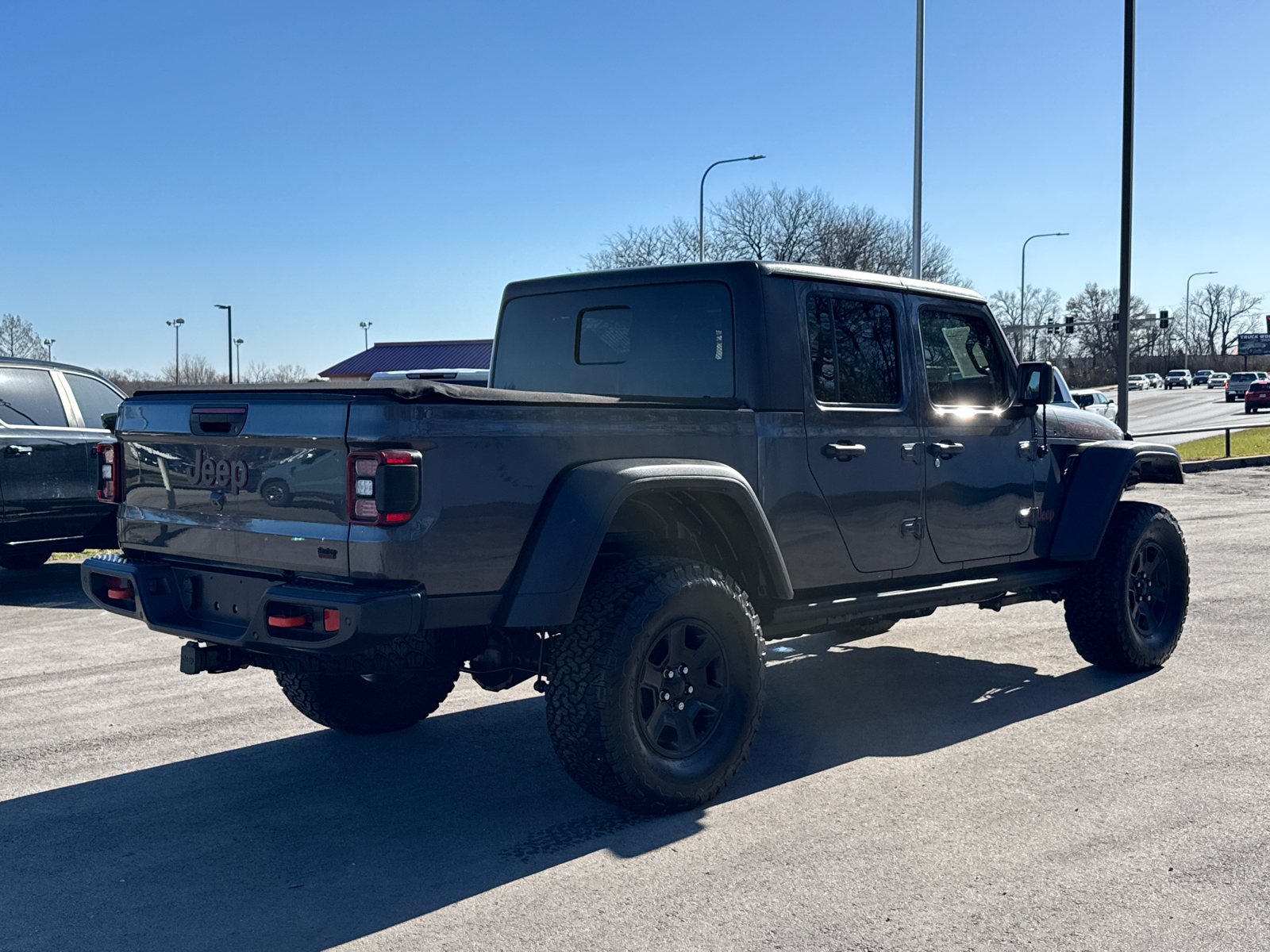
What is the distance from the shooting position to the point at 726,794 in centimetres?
461

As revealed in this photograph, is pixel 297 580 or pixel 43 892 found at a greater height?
pixel 297 580

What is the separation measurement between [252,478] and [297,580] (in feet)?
1.34

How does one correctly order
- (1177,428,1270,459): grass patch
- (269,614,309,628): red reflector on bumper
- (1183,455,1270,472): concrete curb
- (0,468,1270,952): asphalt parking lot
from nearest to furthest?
(0,468,1270,952): asphalt parking lot, (269,614,309,628): red reflector on bumper, (1183,455,1270,472): concrete curb, (1177,428,1270,459): grass patch

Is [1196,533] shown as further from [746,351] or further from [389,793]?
[389,793]

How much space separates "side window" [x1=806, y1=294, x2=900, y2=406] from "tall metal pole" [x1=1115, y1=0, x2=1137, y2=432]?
16.4 metres

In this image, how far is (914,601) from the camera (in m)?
5.43

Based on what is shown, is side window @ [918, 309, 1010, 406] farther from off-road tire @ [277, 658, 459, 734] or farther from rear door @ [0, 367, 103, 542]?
rear door @ [0, 367, 103, 542]

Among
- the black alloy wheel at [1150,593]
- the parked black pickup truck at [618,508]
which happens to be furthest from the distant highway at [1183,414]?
the parked black pickup truck at [618,508]

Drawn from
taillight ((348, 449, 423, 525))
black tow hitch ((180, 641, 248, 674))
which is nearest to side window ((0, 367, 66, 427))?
black tow hitch ((180, 641, 248, 674))

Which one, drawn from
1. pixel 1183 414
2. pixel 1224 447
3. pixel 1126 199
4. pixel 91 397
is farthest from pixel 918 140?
pixel 1183 414

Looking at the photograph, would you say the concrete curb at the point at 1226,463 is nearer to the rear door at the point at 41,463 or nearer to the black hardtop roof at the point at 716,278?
the black hardtop roof at the point at 716,278

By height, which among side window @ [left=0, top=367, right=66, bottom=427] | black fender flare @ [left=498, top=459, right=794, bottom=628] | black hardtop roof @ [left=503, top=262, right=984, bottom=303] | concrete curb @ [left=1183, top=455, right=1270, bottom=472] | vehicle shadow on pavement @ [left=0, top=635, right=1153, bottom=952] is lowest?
vehicle shadow on pavement @ [left=0, top=635, right=1153, bottom=952]

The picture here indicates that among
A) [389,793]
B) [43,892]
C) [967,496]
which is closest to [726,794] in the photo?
[389,793]

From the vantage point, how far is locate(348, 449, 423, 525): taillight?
12.1ft
